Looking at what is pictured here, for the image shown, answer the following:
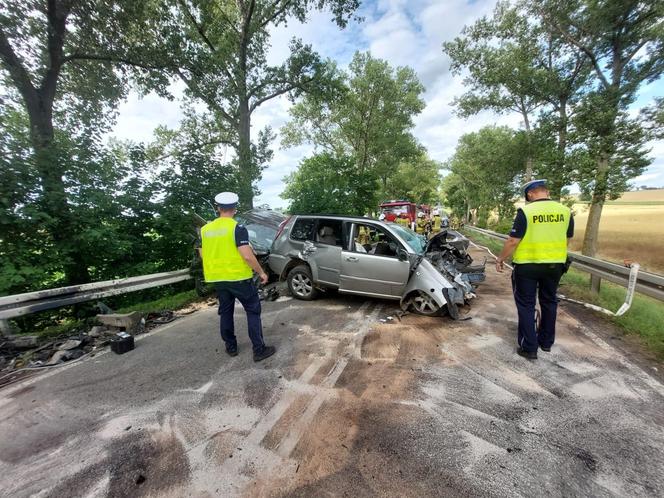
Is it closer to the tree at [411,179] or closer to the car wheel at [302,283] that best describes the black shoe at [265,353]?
the car wheel at [302,283]

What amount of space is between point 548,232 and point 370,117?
22.0 metres

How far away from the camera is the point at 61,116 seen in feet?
29.0

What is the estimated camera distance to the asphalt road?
1844mm

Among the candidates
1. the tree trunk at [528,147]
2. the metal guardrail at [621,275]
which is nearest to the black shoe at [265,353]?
the metal guardrail at [621,275]

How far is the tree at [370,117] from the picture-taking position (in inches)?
829

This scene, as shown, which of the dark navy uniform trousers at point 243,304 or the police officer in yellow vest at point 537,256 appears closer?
the police officer in yellow vest at point 537,256

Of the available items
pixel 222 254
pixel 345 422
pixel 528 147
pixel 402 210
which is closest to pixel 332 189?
pixel 402 210

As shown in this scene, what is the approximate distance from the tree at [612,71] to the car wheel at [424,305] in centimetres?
1010

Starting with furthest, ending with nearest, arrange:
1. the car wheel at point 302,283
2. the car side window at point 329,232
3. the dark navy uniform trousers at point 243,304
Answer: the car wheel at point 302,283 → the car side window at point 329,232 → the dark navy uniform trousers at point 243,304

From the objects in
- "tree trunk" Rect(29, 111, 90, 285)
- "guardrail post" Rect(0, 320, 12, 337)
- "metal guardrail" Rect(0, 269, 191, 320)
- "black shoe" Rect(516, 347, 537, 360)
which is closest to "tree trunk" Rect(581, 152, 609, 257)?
"black shoe" Rect(516, 347, 537, 360)

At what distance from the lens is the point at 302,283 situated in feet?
19.3

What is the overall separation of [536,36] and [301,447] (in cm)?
1756

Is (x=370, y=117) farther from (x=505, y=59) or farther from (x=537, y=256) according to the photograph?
(x=537, y=256)

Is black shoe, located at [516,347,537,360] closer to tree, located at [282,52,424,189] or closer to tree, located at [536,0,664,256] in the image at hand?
tree, located at [536,0,664,256]
